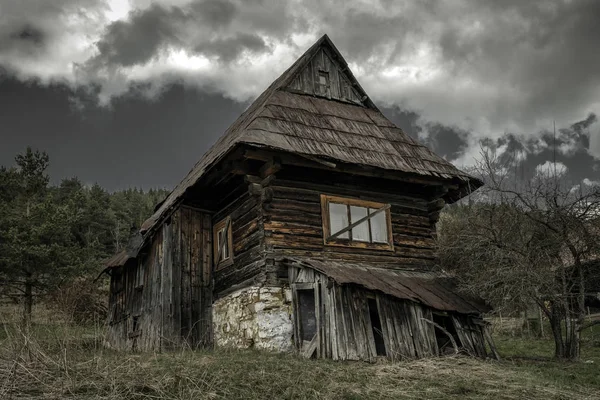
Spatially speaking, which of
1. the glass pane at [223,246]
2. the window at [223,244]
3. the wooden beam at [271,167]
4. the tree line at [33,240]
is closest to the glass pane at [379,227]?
the wooden beam at [271,167]

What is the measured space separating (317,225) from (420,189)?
3.32 metres

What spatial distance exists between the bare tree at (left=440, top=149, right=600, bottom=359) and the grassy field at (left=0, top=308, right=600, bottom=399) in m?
1.90

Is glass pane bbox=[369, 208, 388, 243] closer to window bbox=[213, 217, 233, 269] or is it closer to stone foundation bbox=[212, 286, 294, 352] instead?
stone foundation bbox=[212, 286, 294, 352]

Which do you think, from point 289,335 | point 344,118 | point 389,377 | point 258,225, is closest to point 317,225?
point 258,225

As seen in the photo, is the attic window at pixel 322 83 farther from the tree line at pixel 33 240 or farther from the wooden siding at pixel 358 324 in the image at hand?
the tree line at pixel 33 240

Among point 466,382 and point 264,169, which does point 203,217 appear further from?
point 466,382

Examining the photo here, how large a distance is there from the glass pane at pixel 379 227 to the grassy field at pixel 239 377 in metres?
3.55

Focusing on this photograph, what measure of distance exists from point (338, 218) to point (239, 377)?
5986 mm

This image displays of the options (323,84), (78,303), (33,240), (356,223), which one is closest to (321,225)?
(356,223)

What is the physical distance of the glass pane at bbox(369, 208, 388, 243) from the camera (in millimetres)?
12578

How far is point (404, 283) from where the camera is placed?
36.3 feet

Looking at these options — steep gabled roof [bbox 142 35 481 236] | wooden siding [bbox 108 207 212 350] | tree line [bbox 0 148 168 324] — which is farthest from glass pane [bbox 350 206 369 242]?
tree line [bbox 0 148 168 324]

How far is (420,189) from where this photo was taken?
1368 cm

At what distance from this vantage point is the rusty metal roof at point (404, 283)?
32.7 feet
